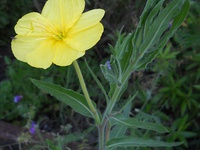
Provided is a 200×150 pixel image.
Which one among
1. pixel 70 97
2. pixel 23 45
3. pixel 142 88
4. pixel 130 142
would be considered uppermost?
pixel 23 45

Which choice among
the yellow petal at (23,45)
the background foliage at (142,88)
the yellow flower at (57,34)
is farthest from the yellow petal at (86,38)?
the background foliage at (142,88)

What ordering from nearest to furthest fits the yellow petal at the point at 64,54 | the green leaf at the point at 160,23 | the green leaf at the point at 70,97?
the yellow petal at the point at 64,54
the green leaf at the point at 160,23
the green leaf at the point at 70,97

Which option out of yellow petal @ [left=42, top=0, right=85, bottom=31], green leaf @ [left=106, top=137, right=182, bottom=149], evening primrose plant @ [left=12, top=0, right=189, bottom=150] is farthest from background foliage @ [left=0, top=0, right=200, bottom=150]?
yellow petal @ [left=42, top=0, right=85, bottom=31]

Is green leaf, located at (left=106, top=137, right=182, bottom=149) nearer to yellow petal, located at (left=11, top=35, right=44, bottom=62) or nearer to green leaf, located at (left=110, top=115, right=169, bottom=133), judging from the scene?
green leaf, located at (left=110, top=115, right=169, bottom=133)

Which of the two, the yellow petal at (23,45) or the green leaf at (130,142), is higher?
the yellow petal at (23,45)

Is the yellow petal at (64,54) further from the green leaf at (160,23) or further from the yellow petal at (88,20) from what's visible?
the green leaf at (160,23)

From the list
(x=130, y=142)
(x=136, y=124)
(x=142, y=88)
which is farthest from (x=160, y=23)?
(x=142, y=88)

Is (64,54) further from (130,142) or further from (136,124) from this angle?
(130,142)
